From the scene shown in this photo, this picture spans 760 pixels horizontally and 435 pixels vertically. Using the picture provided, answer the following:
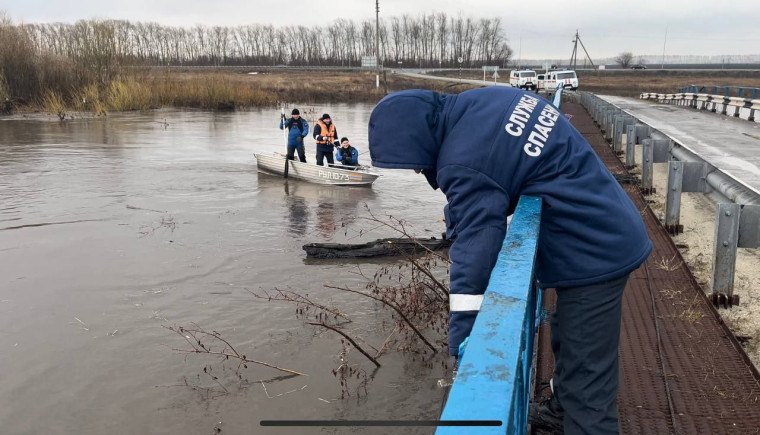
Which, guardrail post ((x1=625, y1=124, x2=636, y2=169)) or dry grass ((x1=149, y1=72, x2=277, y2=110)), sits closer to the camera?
guardrail post ((x1=625, y1=124, x2=636, y2=169))

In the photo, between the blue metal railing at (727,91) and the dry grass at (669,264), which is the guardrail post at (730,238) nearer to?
the dry grass at (669,264)

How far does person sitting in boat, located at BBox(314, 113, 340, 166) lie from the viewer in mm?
17922

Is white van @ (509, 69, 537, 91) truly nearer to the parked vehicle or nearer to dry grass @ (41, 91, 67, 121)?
the parked vehicle

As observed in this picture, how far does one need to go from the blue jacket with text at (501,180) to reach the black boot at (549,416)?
0.85m

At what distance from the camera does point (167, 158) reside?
76.8 feet

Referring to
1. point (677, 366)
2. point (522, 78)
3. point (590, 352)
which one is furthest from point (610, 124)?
point (522, 78)

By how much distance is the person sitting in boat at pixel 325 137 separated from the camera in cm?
1792

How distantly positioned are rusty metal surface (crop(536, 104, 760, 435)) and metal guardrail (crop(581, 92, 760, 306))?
0.28 metres

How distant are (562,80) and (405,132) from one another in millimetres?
46143

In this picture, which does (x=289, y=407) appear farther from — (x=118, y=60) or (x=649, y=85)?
(x=649, y=85)

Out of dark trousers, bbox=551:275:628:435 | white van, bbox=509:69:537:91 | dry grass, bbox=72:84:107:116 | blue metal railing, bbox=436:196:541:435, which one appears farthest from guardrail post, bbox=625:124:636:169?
white van, bbox=509:69:537:91

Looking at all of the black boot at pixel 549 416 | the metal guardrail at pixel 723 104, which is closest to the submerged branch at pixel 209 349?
the black boot at pixel 549 416

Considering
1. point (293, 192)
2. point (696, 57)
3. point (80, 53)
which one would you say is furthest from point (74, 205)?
point (696, 57)

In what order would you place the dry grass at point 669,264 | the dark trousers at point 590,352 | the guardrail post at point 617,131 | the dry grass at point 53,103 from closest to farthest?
the dark trousers at point 590,352 < the dry grass at point 669,264 < the guardrail post at point 617,131 < the dry grass at point 53,103
